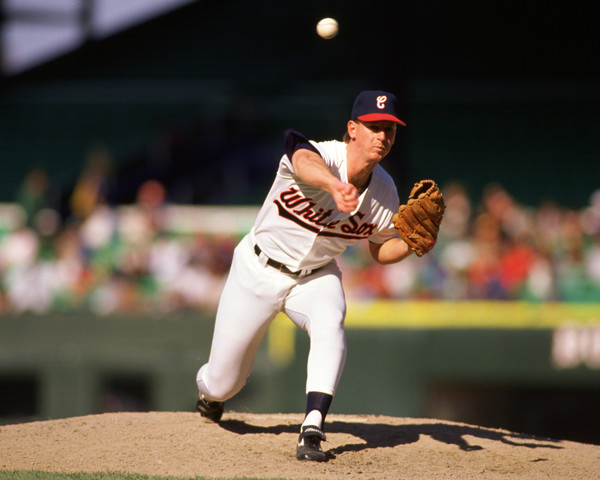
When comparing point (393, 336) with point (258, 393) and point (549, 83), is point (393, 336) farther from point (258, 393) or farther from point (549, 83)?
point (549, 83)

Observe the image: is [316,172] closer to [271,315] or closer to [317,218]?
[317,218]

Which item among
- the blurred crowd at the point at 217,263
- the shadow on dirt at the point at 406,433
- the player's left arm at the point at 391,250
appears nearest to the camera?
the player's left arm at the point at 391,250

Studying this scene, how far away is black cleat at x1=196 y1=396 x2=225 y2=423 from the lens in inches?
203

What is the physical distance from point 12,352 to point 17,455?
457 centimetres

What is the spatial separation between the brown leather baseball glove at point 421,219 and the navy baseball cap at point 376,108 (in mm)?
371

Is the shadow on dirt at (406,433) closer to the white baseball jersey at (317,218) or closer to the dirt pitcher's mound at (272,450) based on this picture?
the dirt pitcher's mound at (272,450)

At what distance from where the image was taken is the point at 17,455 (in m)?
4.59

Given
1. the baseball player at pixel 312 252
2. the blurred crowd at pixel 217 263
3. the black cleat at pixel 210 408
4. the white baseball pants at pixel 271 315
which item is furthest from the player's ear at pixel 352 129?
the blurred crowd at pixel 217 263

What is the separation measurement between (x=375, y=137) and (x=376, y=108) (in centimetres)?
13

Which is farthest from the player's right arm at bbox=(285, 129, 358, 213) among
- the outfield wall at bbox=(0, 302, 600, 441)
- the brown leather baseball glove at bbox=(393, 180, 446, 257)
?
the outfield wall at bbox=(0, 302, 600, 441)

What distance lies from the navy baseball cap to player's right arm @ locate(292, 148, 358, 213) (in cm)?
30

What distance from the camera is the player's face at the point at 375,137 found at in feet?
14.1

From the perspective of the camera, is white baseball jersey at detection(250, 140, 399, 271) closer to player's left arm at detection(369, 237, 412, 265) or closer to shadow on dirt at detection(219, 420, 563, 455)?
player's left arm at detection(369, 237, 412, 265)

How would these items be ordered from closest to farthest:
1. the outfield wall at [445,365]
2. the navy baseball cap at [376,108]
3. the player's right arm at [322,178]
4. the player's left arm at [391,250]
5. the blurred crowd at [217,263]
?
the player's right arm at [322,178] < the navy baseball cap at [376,108] < the player's left arm at [391,250] < the outfield wall at [445,365] < the blurred crowd at [217,263]
